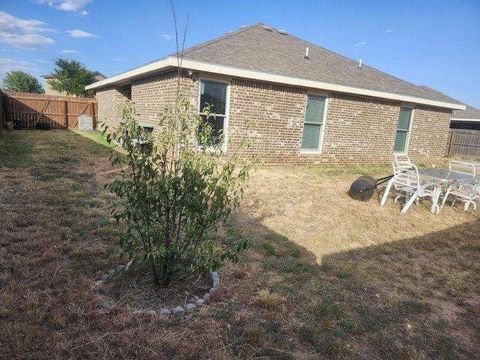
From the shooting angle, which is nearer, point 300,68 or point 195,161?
point 195,161

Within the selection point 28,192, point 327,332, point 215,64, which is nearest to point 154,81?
point 215,64

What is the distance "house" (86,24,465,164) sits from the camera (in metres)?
10.1

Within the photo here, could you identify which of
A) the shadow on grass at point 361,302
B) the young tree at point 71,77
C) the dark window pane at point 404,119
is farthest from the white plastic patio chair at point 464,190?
the young tree at point 71,77

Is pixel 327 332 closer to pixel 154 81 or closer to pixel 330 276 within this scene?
pixel 330 276

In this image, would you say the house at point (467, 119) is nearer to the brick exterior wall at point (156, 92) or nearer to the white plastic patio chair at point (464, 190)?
the white plastic patio chair at point (464, 190)

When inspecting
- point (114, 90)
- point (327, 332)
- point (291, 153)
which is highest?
point (114, 90)

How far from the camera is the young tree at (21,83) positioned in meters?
53.3

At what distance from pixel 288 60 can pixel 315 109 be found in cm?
207

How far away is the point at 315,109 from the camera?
12.1 metres

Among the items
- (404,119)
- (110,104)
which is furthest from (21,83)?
(404,119)

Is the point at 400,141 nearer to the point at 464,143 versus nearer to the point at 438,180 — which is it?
the point at 438,180

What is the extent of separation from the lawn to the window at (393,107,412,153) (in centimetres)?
880

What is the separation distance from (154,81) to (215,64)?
10.5 feet

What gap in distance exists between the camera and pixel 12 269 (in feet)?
11.7
